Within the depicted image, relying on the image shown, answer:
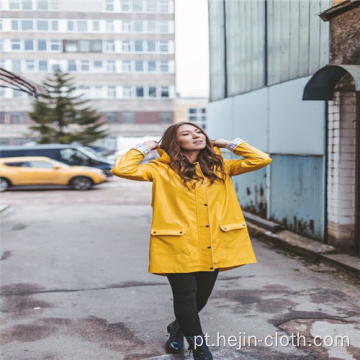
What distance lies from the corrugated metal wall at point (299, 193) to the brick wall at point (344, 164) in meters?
0.44

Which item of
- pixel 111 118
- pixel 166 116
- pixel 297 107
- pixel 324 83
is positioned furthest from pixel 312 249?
pixel 166 116

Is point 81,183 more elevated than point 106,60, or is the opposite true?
point 106,60

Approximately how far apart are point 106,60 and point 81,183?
44.0 meters

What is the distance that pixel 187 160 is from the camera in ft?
13.0

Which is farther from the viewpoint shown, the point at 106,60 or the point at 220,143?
the point at 106,60

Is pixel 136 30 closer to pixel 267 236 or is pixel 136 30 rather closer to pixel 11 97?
pixel 11 97

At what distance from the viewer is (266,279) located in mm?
6762

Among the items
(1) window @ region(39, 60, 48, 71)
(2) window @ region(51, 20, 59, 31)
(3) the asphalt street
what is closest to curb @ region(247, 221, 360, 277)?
(3) the asphalt street

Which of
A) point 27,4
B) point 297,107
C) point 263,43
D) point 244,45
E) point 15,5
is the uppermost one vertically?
point 27,4

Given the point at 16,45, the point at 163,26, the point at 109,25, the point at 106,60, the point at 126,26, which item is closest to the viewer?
the point at 126,26

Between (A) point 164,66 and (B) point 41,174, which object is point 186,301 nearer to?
(B) point 41,174

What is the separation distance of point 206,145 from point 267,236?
234 inches

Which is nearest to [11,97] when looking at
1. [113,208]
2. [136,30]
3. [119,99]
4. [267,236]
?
[119,99]

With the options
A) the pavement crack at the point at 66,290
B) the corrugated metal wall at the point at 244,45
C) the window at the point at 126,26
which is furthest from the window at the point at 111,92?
the pavement crack at the point at 66,290
